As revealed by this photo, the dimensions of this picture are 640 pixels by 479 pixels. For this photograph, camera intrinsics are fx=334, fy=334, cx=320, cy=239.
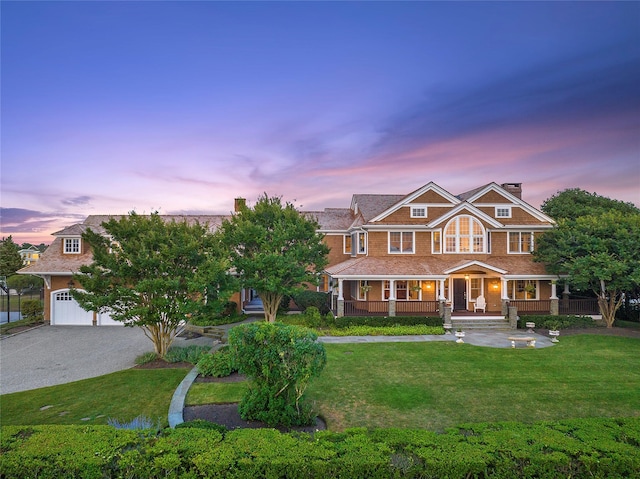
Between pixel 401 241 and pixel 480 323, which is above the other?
pixel 401 241

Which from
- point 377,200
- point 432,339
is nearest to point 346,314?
point 432,339

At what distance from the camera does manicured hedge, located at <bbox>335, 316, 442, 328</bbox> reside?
19.5m

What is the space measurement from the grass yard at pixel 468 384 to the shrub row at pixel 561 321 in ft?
12.5

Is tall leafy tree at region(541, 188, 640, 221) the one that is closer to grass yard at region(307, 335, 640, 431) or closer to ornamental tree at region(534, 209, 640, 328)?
ornamental tree at region(534, 209, 640, 328)

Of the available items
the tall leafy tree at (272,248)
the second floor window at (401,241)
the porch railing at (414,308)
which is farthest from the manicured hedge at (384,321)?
the second floor window at (401,241)

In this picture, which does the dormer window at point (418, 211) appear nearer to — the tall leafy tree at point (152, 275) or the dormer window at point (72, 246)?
the tall leafy tree at point (152, 275)

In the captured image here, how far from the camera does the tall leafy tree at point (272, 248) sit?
59.3 ft

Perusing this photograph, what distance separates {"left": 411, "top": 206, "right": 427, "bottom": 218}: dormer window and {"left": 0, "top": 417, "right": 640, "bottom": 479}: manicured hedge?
60.7ft

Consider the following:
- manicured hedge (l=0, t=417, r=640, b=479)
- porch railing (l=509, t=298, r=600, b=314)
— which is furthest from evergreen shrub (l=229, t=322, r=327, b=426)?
porch railing (l=509, t=298, r=600, b=314)

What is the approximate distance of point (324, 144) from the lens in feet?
71.5

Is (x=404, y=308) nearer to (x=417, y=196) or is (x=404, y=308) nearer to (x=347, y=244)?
(x=417, y=196)

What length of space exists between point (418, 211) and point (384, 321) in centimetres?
861

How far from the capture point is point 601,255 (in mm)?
18094

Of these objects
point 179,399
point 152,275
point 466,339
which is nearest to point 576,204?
point 466,339
